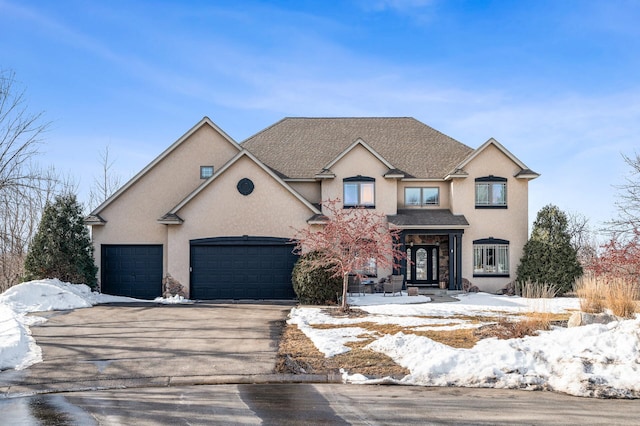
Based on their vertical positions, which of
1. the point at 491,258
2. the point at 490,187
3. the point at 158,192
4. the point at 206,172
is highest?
the point at 206,172

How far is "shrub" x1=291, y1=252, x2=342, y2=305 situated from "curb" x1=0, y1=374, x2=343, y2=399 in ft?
31.0

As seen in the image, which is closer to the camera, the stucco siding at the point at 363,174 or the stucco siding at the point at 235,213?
the stucco siding at the point at 235,213

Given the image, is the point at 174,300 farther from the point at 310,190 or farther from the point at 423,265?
the point at 423,265

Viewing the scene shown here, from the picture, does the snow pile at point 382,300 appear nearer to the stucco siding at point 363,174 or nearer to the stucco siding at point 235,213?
the stucco siding at point 235,213

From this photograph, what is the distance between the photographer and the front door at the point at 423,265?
25.7 meters

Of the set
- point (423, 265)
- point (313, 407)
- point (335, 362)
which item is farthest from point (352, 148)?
point (313, 407)

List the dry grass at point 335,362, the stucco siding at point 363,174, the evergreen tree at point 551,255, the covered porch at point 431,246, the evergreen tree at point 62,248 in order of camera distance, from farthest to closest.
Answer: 1. the stucco siding at point 363,174
2. the covered porch at point 431,246
3. the evergreen tree at point 551,255
4. the evergreen tree at point 62,248
5. the dry grass at point 335,362

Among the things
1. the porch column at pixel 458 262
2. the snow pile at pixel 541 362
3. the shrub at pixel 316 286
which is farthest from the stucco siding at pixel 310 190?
the snow pile at pixel 541 362

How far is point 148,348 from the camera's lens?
11.0 meters

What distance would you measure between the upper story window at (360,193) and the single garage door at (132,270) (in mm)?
8802

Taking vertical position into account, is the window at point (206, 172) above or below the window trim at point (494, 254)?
above

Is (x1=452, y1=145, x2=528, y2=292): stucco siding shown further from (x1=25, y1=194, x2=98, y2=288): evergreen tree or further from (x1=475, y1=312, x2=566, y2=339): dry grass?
(x1=25, y1=194, x2=98, y2=288): evergreen tree

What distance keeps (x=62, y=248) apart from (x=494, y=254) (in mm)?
18953

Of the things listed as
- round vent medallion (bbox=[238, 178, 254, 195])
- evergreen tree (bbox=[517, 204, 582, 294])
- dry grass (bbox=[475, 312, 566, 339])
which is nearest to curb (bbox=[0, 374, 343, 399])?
dry grass (bbox=[475, 312, 566, 339])
